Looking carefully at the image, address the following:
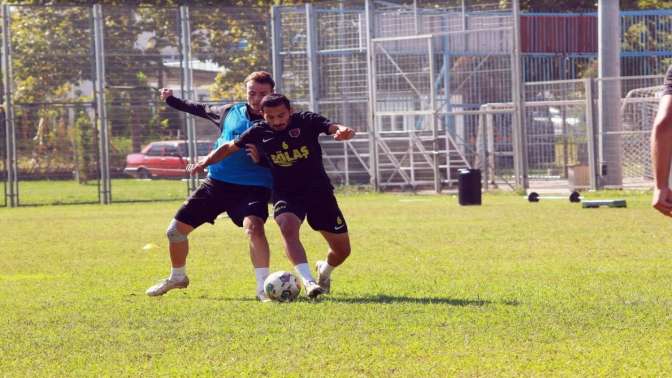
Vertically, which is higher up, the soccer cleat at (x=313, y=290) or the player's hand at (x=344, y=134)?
the player's hand at (x=344, y=134)

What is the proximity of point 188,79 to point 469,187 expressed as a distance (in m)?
8.19

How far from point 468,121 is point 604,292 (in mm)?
20152

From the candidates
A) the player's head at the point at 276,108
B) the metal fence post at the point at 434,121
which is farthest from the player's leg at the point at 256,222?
the metal fence post at the point at 434,121

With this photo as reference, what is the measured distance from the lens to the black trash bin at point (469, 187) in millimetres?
22953

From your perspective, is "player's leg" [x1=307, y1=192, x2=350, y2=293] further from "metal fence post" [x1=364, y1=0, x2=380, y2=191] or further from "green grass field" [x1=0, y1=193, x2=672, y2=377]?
"metal fence post" [x1=364, y1=0, x2=380, y2=191]

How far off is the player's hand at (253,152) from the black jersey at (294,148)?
0.35 ft

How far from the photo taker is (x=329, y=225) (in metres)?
9.97

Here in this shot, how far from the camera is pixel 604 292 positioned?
955 cm

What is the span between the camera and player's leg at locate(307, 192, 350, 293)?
991 cm

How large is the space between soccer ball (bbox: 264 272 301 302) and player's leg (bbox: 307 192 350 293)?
0.55 meters

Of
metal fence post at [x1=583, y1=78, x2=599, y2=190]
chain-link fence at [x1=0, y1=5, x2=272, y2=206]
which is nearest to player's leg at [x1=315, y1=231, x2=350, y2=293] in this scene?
metal fence post at [x1=583, y1=78, x2=599, y2=190]

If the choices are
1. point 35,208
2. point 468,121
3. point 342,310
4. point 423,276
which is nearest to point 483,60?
point 468,121

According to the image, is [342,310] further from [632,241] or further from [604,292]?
[632,241]

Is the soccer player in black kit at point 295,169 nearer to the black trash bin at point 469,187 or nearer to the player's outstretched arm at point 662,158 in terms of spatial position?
the player's outstretched arm at point 662,158
